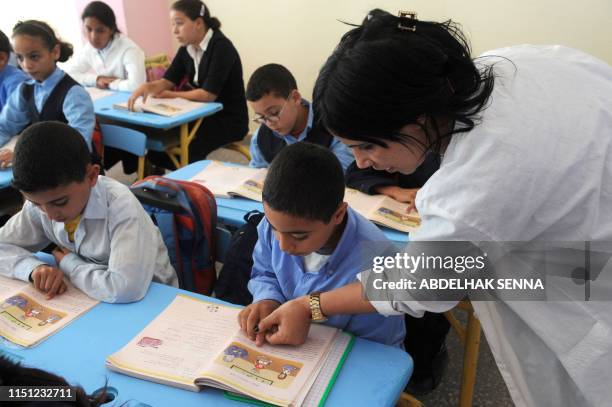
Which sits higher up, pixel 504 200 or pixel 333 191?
pixel 504 200

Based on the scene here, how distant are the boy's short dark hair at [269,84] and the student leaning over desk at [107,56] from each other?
4.68 ft

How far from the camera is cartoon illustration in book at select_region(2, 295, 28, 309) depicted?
1089 millimetres

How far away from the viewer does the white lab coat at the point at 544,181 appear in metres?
0.68

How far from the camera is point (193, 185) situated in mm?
1518

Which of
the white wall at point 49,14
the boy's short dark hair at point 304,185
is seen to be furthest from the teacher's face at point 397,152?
the white wall at point 49,14

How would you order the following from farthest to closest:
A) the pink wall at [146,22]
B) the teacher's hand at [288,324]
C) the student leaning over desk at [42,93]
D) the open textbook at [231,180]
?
the pink wall at [146,22] → the student leaning over desk at [42,93] → the open textbook at [231,180] → the teacher's hand at [288,324]

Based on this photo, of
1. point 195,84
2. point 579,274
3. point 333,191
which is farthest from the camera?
point 195,84

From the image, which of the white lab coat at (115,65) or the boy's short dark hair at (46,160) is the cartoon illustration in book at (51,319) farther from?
the white lab coat at (115,65)

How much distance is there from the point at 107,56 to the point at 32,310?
2588 mm

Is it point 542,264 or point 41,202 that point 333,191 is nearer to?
point 542,264

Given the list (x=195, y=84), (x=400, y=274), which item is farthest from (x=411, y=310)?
(x=195, y=84)

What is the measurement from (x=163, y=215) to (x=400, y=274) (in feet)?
2.95

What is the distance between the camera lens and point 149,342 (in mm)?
973

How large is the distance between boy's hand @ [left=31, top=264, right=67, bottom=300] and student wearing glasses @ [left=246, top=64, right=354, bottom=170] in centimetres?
101
